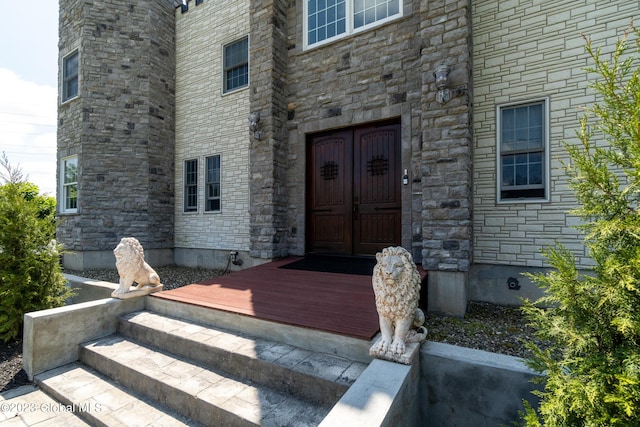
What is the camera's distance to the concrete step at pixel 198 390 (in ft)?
7.22

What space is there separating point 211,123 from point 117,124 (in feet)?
8.93

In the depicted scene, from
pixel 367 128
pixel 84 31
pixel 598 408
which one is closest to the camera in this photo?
pixel 598 408

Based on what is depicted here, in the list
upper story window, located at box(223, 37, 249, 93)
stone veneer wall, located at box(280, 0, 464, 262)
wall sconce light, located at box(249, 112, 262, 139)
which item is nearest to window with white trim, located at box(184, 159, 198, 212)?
upper story window, located at box(223, 37, 249, 93)

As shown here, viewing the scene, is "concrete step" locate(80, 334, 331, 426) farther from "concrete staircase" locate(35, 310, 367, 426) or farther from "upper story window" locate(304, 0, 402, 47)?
"upper story window" locate(304, 0, 402, 47)

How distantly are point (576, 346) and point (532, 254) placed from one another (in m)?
3.28

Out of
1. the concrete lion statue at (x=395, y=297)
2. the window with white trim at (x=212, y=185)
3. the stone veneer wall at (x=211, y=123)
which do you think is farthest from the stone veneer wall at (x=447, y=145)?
the window with white trim at (x=212, y=185)

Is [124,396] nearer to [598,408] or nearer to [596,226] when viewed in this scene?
[598,408]

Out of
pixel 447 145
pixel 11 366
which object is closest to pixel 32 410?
pixel 11 366

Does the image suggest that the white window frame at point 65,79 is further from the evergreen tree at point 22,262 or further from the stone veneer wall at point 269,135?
the stone veneer wall at point 269,135

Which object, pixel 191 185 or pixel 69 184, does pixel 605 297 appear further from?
pixel 69 184

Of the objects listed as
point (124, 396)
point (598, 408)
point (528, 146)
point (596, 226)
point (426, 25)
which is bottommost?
point (124, 396)

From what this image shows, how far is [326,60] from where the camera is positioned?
589cm

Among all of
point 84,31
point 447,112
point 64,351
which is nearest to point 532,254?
point 447,112

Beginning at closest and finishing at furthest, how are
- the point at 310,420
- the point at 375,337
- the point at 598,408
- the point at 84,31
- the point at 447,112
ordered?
1. the point at 598,408
2. the point at 310,420
3. the point at 375,337
4. the point at 447,112
5. the point at 84,31
